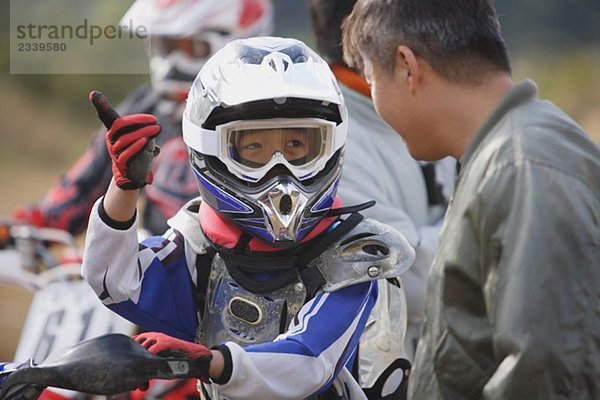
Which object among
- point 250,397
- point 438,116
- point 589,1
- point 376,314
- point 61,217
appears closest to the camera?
point 438,116

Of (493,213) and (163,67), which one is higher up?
(493,213)

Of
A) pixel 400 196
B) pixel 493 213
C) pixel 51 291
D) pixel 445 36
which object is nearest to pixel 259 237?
pixel 445 36

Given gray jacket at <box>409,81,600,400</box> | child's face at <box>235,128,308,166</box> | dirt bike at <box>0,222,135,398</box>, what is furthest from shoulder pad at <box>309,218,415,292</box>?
dirt bike at <box>0,222,135,398</box>

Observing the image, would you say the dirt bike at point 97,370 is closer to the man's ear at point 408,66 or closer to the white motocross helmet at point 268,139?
the white motocross helmet at point 268,139

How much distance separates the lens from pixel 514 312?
7.02 feet

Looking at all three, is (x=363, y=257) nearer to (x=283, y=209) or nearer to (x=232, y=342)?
(x=283, y=209)

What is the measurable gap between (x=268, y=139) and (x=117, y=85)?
519cm

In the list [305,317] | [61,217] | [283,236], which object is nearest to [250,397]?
[305,317]

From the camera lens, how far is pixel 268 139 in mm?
3088

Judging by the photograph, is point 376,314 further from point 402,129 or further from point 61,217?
point 61,217

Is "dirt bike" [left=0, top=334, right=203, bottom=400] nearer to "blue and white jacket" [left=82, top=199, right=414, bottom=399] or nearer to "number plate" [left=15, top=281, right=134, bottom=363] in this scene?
"blue and white jacket" [left=82, top=199, right=414, bottom=399]

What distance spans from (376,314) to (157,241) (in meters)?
0.67

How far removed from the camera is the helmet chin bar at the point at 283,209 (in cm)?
304

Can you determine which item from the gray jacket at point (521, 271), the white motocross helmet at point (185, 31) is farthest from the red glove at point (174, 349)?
the white motocross helmet at point (185, 31)
